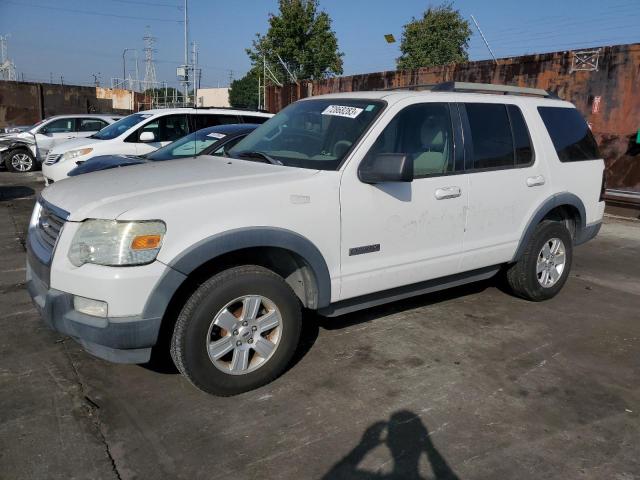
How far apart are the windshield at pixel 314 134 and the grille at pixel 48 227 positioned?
1398 millimetres

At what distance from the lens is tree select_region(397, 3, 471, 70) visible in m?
37.2

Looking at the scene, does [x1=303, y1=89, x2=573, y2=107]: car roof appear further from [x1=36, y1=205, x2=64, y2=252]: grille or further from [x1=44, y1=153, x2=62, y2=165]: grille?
[x1=44, y1=153, x2=62, y2=165]: grille

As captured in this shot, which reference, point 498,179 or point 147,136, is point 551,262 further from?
point 147,136

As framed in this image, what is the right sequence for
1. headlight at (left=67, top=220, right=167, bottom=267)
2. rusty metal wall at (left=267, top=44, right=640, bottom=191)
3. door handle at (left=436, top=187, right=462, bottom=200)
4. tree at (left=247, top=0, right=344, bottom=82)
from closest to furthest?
headlight at (left=67, top=220, right=167, bottom=267) → door handle at (left=436, top=187, right=462, bottom=200) → rusty metal wall at (left=267, top=44, right=640, bottom=191) → tree at (left=247, top=0, right=344, bottom=82)

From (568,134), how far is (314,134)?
261 cm

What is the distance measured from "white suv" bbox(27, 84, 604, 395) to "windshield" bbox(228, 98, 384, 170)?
0.05 ft

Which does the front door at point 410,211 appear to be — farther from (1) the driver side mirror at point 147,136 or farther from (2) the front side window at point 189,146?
(1) the driver side mirror at point 147,136

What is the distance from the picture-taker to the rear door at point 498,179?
4270 mm

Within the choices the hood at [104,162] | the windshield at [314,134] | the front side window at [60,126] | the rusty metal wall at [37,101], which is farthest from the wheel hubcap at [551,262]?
the rusty metal wall at [37,101]

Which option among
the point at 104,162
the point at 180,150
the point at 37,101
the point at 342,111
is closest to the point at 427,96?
the point at 342,111

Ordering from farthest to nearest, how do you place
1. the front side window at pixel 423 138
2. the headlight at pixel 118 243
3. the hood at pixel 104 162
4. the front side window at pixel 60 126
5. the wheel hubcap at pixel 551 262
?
1. the front side window at pixel 60 126
2. the hood at pixel 104 162
3. the wheel hubcap at pixel 551 262
4. the front side window at pixel 423 138
5. the headlight at pixel 118 243

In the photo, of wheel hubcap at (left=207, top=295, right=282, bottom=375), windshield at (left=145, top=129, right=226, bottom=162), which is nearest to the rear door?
wheel hubcap at (left=207, top=295, right=282, bottom=375)

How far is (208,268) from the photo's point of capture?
10.7ft

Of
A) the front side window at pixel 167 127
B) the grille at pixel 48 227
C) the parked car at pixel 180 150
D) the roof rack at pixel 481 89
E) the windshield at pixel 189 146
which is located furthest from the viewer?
the front side window at pixel 167 127
